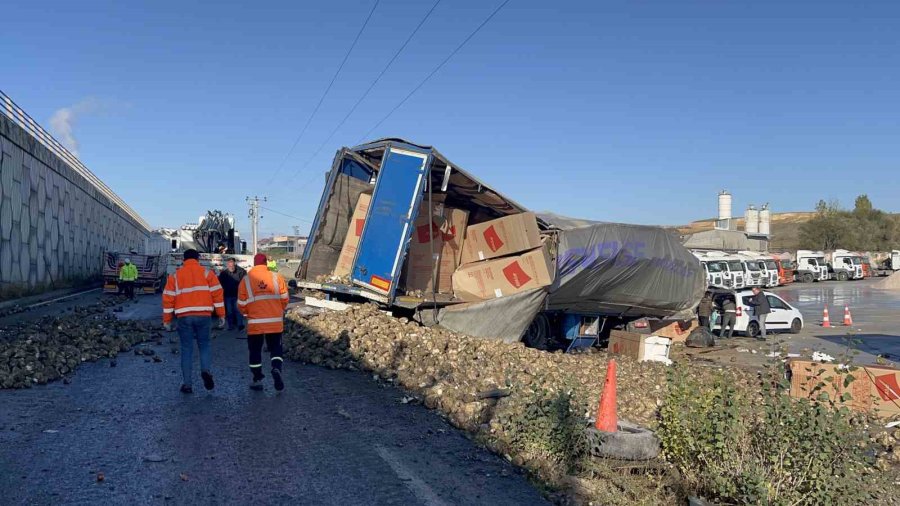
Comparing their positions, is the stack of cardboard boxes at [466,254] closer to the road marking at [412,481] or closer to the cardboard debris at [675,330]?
the cardboard debris at [675,330]

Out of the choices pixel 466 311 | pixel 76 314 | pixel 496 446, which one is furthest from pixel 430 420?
pixel 76 314

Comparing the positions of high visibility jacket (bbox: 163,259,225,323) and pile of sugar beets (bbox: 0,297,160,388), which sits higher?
high visibility jacket (bbox: 163,259,225,323)

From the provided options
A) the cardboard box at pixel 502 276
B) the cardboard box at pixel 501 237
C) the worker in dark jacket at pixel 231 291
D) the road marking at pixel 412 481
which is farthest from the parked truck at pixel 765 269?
the road marking at pixel 412 481

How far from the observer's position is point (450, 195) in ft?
47.9

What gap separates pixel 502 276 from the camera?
13391mm

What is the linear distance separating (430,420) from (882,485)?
3879mm

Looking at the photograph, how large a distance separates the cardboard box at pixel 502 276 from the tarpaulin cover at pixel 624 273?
0.58 meters

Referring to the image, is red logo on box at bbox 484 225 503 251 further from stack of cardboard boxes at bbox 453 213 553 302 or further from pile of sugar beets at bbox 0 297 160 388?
pile of sugar beets at bbox 0 297 160 388

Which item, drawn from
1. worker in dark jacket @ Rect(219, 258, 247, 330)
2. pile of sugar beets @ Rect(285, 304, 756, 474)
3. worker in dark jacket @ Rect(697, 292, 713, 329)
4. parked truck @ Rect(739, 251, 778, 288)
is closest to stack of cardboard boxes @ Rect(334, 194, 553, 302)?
pile of sugar beets @ Rect(285, 304, 756, 474)

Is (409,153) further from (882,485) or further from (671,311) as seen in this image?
(882,485)

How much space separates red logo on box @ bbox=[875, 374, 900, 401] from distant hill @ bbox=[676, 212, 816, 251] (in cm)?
7045

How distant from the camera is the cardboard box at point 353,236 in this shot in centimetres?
1380

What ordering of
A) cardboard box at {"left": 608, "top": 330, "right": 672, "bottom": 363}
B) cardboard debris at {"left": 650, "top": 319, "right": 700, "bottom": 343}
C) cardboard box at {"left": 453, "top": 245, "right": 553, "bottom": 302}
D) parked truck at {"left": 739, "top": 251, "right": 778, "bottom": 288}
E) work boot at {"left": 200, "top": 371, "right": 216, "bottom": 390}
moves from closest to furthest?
work boot at {"left": 200, "top": 371, "right": 216, "bottom": 390}, cardboard box at {"left": 453, "top": 245, "right": 553, "bottom": 302}, cardboard box at {"left": 608, "top": 330, "right": 672, "bottom": 363}, cardboard debris at {"left": 650, "top": 319, "right": 700, "bottom": 343}, parked truck at {"left": 739, "top": 251, "right": 778, "bottom": 288}

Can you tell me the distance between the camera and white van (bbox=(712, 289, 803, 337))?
19984 mm
